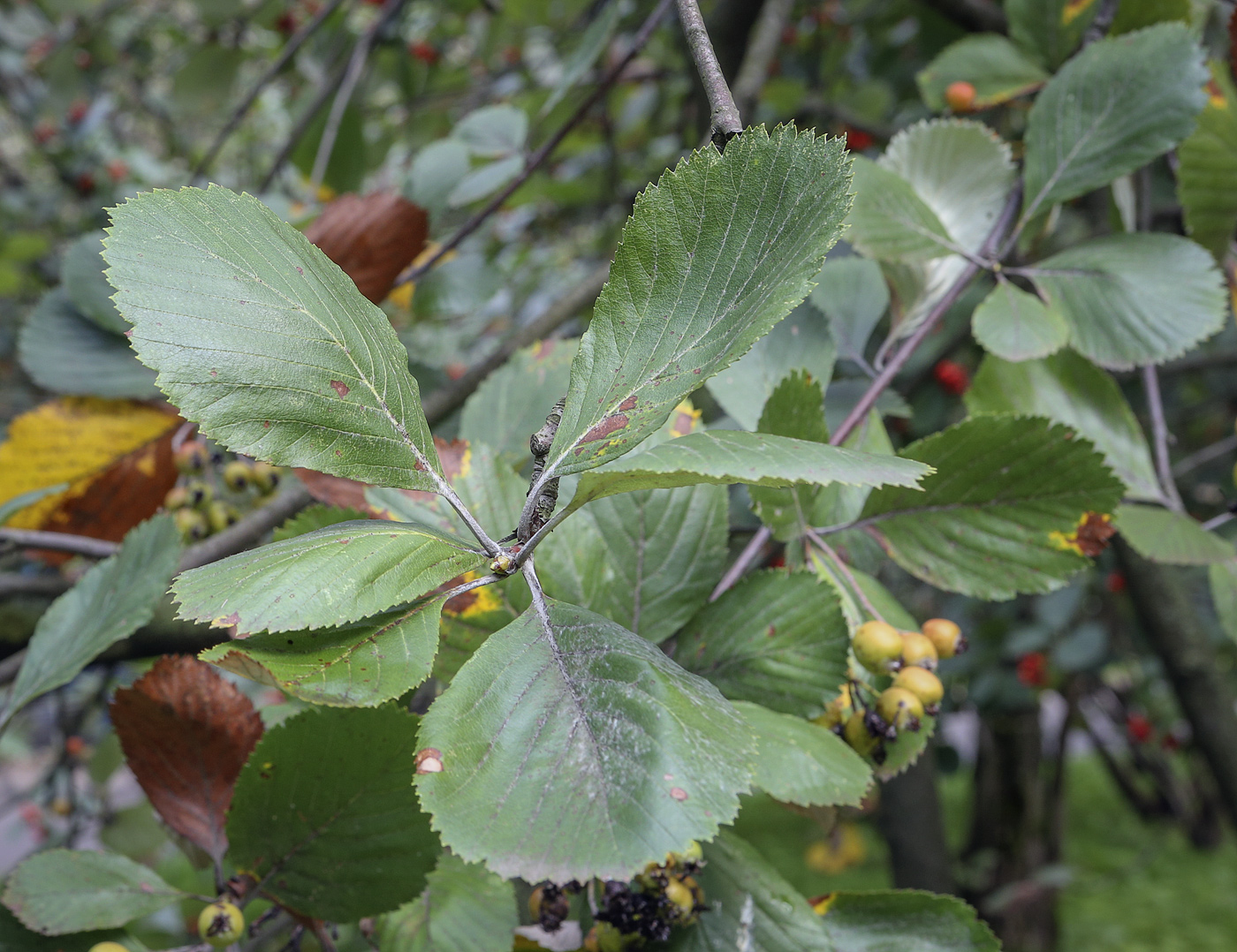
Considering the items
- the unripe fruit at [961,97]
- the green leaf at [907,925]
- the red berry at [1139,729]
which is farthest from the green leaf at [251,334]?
the red berry at [1139,729]

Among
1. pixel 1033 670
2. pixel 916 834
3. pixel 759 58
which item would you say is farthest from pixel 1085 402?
pixel 1033 670

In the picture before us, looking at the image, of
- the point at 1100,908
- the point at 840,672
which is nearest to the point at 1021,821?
the point at 1100,908

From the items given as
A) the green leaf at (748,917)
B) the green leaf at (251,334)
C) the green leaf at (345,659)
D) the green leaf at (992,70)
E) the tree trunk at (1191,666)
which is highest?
the green leaf at (992,70)

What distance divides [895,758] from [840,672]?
106 millimetres

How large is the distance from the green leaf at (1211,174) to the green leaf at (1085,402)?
21 cm

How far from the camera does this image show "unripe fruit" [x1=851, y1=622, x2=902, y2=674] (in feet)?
1.80

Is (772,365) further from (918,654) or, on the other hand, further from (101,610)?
(101,610)

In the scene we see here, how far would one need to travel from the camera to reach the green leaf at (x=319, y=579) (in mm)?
349

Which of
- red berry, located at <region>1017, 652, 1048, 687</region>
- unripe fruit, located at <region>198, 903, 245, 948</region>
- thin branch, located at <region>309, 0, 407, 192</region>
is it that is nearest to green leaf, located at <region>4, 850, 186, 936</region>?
unripe fruit, located at <region>198, 903, 245, 948</region>

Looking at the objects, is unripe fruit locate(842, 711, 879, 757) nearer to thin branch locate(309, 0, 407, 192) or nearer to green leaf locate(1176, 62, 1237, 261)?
green leaf locate(1176, 62, 1237, 261)

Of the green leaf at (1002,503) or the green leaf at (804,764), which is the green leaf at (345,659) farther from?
the green leaf at (1002,503)

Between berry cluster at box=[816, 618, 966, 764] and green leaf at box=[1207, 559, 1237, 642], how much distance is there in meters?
0.35

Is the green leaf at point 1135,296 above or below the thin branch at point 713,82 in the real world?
below

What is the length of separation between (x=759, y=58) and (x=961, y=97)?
370mm
